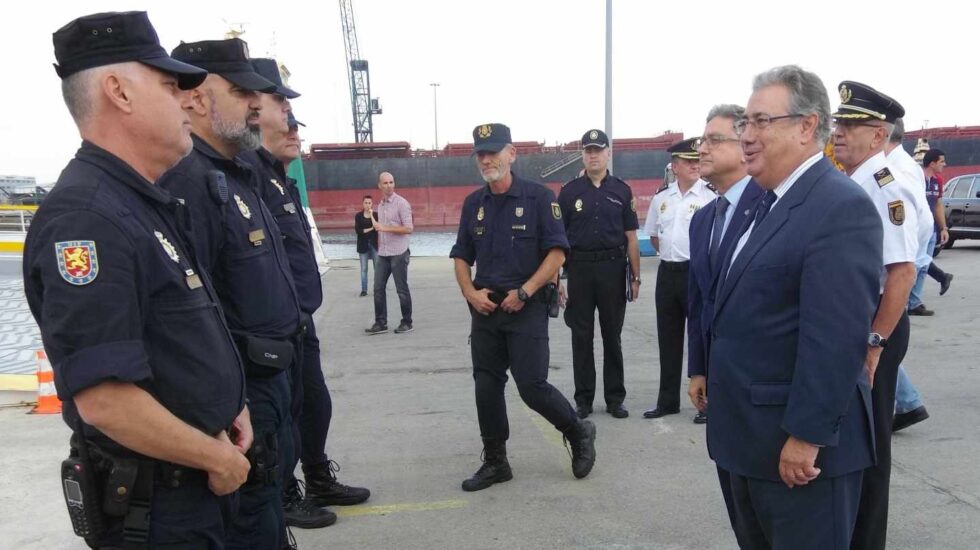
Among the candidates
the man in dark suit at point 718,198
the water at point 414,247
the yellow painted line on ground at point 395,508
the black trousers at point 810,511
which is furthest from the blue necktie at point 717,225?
the water at point 414,247

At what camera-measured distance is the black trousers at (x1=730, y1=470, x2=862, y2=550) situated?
1.98 metres

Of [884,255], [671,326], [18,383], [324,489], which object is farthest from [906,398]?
[18,383]

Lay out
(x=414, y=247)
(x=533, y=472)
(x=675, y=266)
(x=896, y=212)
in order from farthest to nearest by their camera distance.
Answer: (x=414, y=247) < (x=675, y=266) < (x=533, y=472) < (x=896, y=212)

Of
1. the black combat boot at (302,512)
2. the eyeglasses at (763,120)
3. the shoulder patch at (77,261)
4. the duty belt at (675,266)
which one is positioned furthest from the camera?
the duty belt at (675,266)

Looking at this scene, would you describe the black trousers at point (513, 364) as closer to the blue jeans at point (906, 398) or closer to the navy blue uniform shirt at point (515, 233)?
the navy blue uniform shirt at point (515, 233)

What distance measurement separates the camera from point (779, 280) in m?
1.97

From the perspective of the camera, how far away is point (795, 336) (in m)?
1.98

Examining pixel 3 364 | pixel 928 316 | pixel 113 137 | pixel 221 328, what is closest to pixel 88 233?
pixel 113 137

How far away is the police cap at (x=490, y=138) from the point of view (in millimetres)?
3996

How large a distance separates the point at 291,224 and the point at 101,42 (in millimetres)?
1856

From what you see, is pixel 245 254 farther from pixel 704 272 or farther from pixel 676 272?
pixel 676 272

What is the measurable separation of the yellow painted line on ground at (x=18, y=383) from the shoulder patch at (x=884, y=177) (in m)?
6.13

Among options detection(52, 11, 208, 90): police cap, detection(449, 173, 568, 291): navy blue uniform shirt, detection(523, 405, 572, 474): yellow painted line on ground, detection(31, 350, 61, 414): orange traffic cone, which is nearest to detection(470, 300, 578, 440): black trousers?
detection(449, 173, 568, 291): navy blue uniform shirt

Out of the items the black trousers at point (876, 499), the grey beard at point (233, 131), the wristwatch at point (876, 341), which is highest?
the grey beard at point (233, 131)
